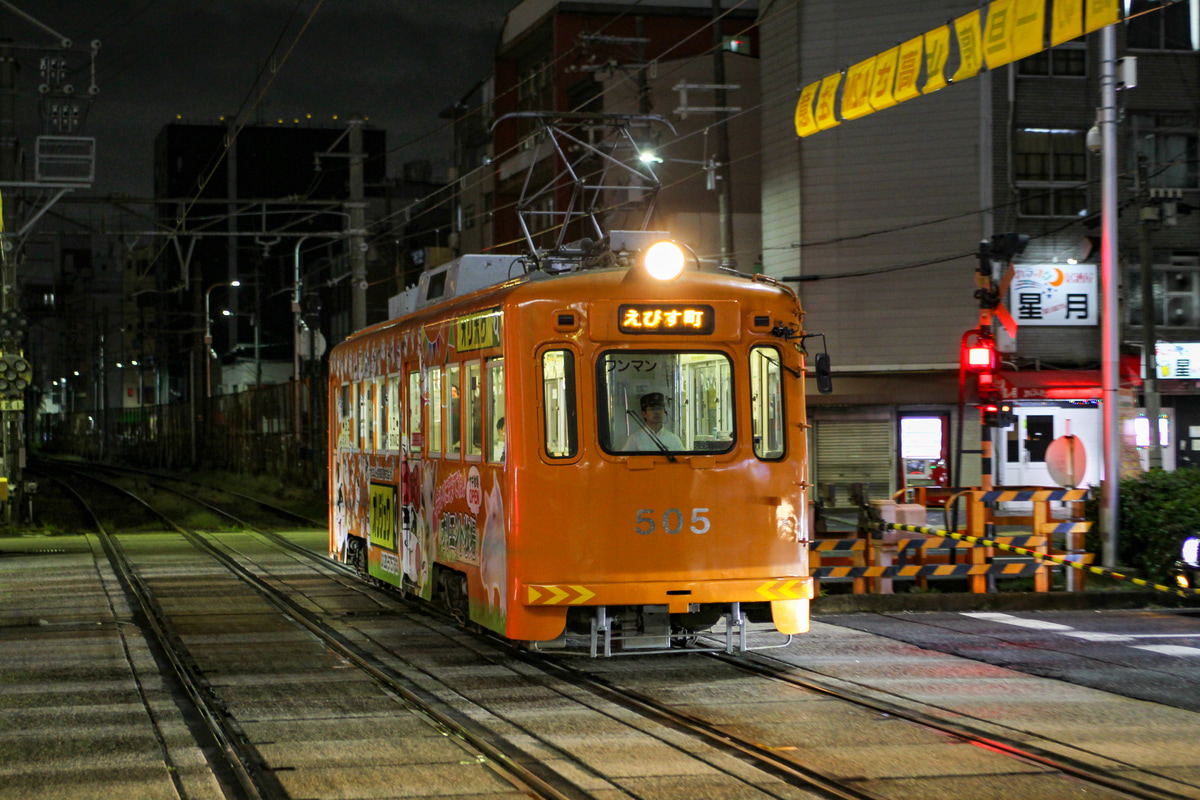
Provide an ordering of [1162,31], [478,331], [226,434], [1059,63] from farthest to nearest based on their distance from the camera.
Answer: [226,434] < [1162,31] < [1059,63] < [478,331]

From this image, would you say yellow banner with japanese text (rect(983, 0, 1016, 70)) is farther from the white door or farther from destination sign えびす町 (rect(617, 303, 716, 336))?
the white door

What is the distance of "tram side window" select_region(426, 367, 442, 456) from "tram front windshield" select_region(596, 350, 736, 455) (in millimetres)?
2315

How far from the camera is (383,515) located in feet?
43.9

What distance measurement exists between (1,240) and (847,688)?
70.3ft

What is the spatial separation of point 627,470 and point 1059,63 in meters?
23.5

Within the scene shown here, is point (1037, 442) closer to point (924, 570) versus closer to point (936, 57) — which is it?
point (924, 570)

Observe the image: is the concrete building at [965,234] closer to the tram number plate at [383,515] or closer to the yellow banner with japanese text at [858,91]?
the yellow banner with japanese text at [858,91]

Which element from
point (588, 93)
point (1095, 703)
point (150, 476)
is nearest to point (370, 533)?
point (1095, 703)

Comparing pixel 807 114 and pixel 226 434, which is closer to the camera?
pixel 807 114

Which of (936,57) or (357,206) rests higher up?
(357,206)

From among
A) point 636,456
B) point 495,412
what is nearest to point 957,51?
point 636,456

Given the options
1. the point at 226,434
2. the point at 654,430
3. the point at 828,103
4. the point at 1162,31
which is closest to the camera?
the point at 654,430

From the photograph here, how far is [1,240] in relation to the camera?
1006 inches

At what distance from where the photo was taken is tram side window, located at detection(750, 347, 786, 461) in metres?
9.70
